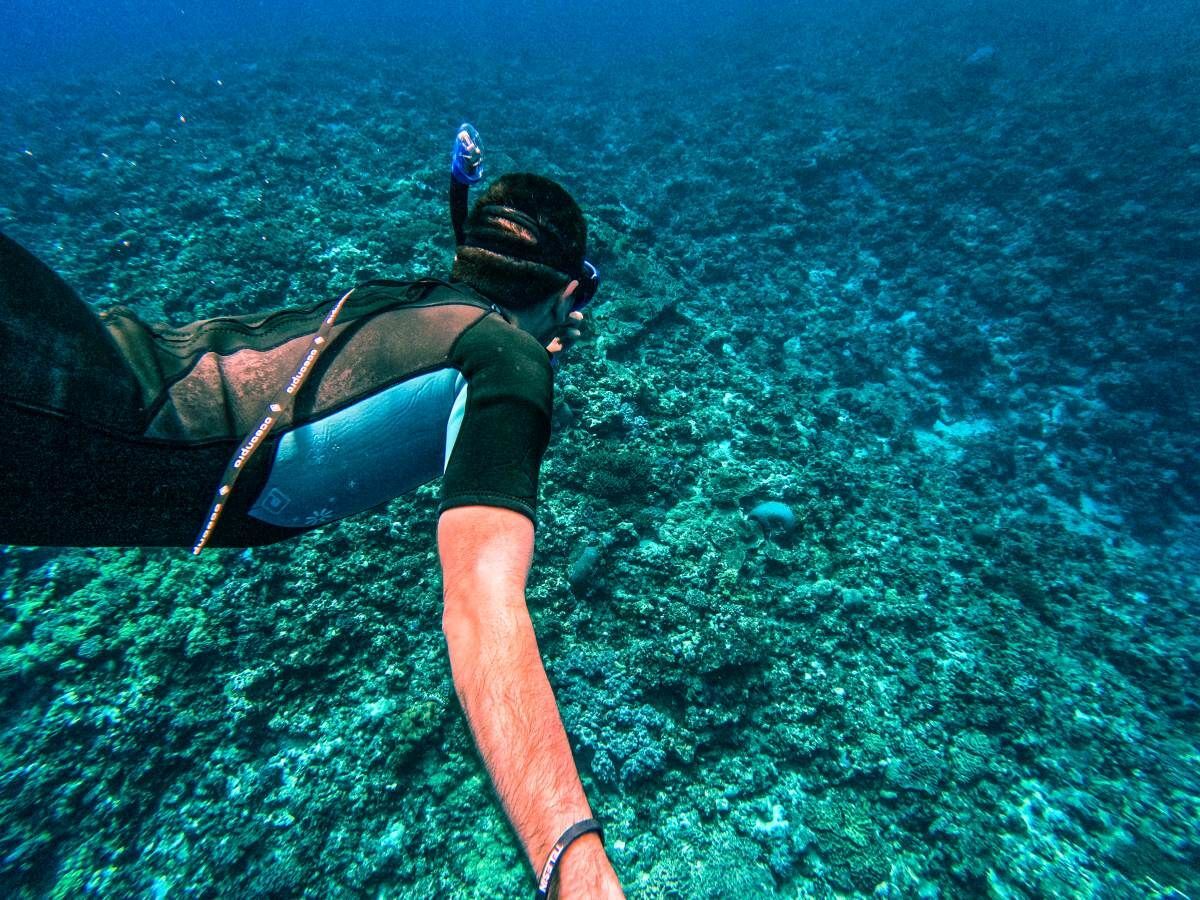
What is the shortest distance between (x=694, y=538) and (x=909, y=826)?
9.18 feet

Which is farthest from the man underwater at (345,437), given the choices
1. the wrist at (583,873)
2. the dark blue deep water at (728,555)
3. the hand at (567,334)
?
the hand at (567,334)

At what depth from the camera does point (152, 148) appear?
1145 centimetres

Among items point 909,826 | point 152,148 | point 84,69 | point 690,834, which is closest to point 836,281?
point 909,826

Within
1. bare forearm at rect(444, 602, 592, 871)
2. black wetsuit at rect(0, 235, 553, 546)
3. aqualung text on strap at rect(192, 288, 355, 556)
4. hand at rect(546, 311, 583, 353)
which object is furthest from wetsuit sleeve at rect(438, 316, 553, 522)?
hand at rect(546, 311, 583, 353)

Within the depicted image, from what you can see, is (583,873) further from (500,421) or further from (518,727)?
(500,421)

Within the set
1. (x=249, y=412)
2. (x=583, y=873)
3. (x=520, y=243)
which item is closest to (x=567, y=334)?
(x=520, y=243)

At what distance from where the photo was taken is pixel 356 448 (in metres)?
1.73

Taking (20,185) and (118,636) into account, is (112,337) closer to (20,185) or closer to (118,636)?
(118,636)

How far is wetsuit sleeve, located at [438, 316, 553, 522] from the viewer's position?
1.38m

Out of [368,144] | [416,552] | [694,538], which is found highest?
[368,144]

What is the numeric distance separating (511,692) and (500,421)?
78 centimetres

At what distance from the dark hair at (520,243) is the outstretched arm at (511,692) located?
1157mm

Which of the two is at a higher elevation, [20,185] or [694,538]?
[20,185]

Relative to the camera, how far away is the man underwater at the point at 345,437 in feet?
3.87
